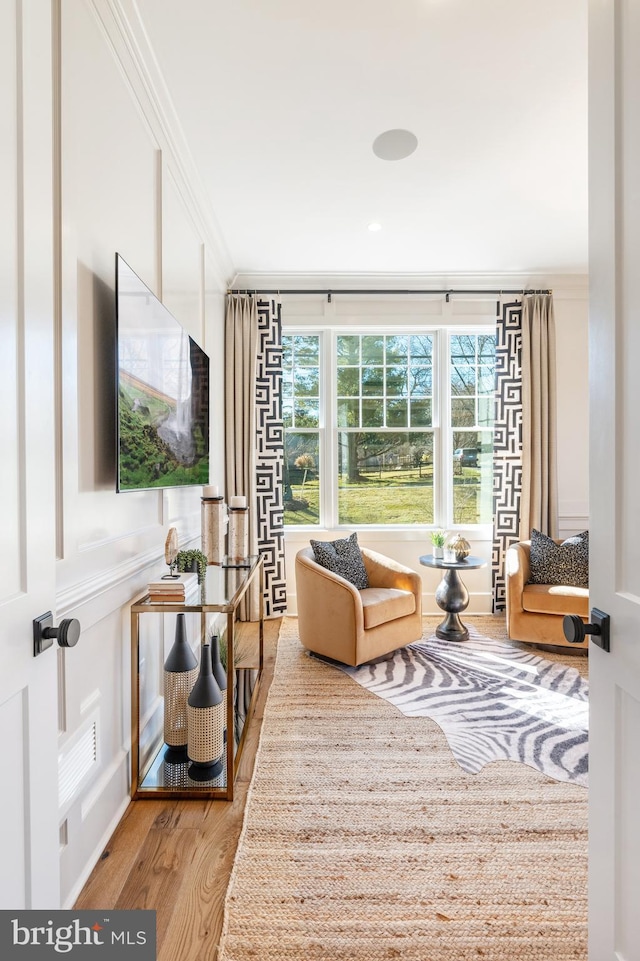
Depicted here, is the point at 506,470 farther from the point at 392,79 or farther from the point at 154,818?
the point at 154,818

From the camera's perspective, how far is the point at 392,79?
2.07 m

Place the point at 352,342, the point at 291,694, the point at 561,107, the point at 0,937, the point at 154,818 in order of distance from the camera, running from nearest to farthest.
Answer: the point at 0,937 < the point at 154,818 < the point at 561,107 < the point at 291,694 < the point at 352,342

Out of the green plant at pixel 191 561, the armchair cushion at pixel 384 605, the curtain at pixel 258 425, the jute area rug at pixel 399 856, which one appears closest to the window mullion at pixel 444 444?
the armchair cushion at pixel 384 605

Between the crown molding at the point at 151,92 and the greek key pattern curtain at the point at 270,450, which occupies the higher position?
the crown molding at the point at 151,92

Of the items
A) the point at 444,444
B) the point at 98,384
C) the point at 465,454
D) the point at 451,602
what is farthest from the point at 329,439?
the point at 98,384

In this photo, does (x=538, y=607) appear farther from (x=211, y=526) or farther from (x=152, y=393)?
(x=152, y=393)

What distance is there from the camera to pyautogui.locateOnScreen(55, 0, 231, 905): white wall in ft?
4.61

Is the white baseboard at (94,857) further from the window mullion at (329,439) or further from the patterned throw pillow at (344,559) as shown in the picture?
the window mullion at (329,439)

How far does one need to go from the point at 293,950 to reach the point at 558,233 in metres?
4.04

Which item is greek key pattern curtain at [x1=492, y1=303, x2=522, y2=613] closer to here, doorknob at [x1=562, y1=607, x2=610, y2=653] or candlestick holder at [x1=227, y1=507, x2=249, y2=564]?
candlestick holder at [x1=227, y1=507, x2=249, y2=564]

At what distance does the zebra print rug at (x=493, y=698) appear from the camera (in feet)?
7.29

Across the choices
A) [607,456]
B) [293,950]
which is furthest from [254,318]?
[293,950]

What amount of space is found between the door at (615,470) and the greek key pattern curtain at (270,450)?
128 inches

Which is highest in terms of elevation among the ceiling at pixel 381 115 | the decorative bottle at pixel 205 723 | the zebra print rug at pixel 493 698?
the ceiling at pixel 381 115
